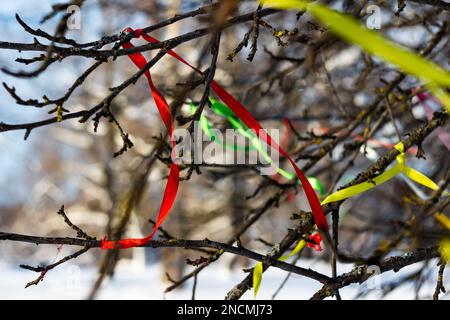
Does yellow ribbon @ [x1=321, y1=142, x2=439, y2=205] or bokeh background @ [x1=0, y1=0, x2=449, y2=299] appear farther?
bokeh background @ [x1=0, y1=0, x2=449, y2=299]

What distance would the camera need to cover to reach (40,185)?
63.3 feet

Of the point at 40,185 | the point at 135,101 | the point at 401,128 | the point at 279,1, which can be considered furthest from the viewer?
the point at 40,185

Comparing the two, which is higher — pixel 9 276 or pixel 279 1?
pixel 9 276

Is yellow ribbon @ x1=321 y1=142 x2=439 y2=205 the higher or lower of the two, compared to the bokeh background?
lower

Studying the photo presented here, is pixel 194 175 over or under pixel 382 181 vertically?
over

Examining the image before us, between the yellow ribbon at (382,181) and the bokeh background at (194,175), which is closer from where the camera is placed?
the yellow ribbon at (382,181)

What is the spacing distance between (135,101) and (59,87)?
384 centimetres

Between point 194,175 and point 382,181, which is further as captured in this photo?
point 194,175

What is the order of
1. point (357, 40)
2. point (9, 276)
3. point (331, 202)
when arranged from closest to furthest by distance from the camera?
point (357, 40)
point (331, 202)
point (9, 276)

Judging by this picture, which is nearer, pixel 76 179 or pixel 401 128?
pixel 401 128

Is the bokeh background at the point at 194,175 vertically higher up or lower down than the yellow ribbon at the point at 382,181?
higher up

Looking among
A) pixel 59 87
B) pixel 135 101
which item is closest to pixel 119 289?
pixel 135 101
